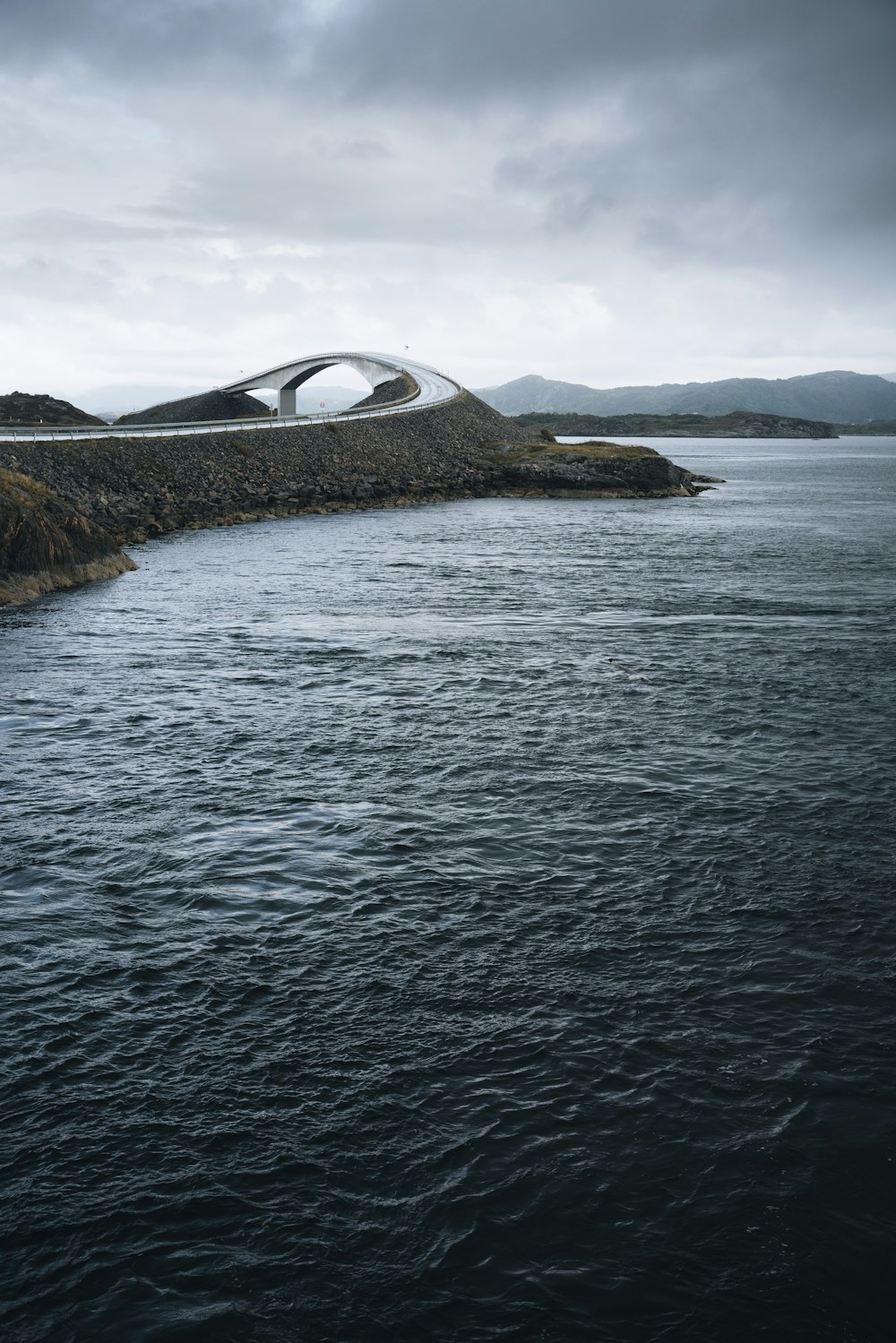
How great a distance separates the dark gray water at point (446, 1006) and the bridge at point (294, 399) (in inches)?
1987

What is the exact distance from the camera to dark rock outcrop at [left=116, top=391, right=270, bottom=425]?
14988 cm

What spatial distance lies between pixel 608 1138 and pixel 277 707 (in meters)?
16.1

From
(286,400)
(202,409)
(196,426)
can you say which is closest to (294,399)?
(286,400)

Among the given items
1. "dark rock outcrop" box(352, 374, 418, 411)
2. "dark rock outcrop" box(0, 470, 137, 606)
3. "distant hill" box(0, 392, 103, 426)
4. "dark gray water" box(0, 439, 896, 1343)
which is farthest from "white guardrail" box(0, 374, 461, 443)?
"dark gray water" box(0, 439, 896, 1343)

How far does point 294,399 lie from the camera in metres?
176

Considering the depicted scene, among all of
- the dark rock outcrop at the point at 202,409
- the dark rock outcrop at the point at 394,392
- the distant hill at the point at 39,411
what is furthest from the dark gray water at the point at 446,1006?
the dark rock outcrop at the point at 202,409

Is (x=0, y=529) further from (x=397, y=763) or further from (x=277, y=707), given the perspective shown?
(x=397, y=763)

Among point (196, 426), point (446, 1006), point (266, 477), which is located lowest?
point (446, 1006)

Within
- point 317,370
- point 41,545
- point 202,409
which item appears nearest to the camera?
point 41,545

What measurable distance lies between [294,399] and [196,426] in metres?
93.1

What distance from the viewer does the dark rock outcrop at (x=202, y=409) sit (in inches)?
5901

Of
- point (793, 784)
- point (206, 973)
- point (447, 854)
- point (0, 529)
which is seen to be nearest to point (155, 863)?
point (206, 973)

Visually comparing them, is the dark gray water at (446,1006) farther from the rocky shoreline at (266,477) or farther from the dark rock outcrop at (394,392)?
the dark rock outcrop at (394,392)

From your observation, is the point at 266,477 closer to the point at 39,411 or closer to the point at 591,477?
the point at 591,477
